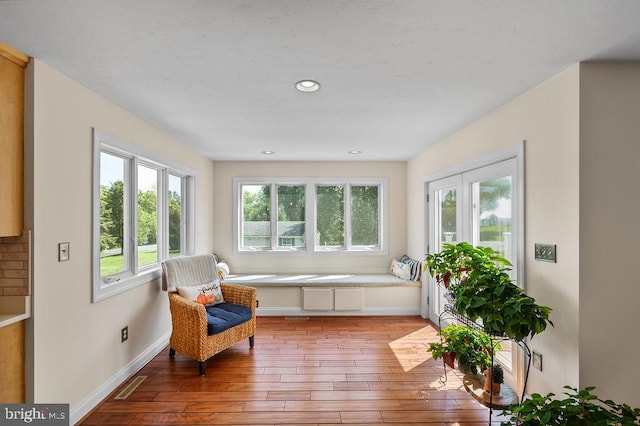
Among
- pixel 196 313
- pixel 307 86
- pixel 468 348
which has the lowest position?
pixel 468 348

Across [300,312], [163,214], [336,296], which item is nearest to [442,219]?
[336,296]

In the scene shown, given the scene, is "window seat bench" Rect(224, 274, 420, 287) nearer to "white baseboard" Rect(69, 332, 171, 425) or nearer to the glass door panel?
the glass door panel

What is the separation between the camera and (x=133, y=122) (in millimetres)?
2898

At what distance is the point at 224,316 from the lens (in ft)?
10.6

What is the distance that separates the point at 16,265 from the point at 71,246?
33cm

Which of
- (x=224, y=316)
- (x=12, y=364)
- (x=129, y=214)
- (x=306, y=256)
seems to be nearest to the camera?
(x=12, y=364)

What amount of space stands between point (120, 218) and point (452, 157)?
3.35 m

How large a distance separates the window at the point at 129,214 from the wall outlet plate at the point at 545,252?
316cm

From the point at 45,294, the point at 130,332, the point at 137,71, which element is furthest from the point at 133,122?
the point at 130,332

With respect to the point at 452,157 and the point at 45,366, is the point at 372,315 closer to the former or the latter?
the point at 452,157

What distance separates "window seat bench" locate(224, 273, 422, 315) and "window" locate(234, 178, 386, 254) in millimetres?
714

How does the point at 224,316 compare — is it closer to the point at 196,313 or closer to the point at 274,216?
the point at 196,313

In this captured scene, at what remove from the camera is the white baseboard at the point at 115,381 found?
2232 millimetres

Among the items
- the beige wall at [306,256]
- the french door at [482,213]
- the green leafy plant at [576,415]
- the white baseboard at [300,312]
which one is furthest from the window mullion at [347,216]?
the green leafy plant at [576,415]
